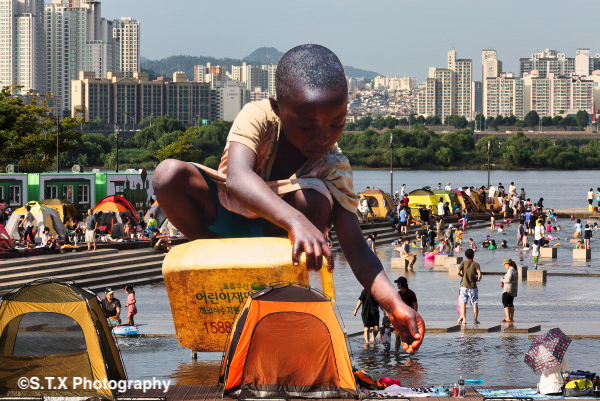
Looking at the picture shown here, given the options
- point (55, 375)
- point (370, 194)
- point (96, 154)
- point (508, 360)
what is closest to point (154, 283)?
point (508, 360)

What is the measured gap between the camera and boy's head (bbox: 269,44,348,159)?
42.8 feet

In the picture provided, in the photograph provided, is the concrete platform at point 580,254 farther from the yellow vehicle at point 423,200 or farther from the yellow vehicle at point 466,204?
the yellow vehicle at point 466,204

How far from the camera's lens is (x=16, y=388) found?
1363 centimetres

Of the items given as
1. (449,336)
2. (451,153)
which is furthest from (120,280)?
(451,153)

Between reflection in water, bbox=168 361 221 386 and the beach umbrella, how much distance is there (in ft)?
13.4

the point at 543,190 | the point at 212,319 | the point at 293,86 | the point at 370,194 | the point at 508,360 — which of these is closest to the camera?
the point at 293,86

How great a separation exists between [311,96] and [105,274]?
18757 millimetres

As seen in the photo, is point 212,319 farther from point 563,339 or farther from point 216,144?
point 216,144

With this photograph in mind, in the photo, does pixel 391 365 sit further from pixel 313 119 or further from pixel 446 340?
pixel 313 119

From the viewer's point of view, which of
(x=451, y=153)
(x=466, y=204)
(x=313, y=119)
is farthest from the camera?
(x=451, y=153)

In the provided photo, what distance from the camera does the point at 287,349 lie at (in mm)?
13609

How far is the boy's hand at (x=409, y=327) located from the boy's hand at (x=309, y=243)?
47.3 inches

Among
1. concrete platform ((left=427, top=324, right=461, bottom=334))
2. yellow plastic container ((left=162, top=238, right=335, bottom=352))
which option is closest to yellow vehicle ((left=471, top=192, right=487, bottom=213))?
concrete platform ((left=427, top=324, right=461, bottom=334))

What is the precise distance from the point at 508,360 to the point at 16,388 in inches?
306
